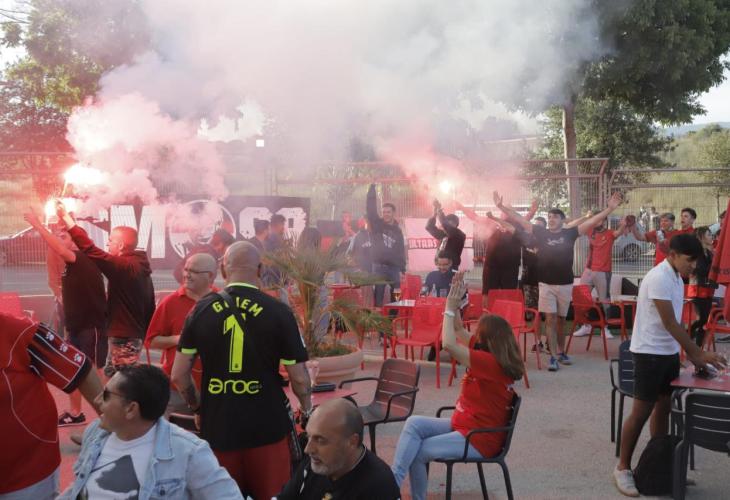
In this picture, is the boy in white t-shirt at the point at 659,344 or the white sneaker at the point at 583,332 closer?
the boy in white t-shirt at the point at 659,344

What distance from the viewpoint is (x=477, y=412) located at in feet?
14.6

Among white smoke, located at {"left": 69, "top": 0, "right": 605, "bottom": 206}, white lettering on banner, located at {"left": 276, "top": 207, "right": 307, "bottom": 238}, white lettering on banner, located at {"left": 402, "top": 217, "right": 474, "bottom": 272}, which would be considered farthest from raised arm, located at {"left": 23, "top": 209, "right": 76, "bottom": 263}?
white lettering on banner, located at {"left": 402, "top": 217, "right": 474, "bottom": 272}

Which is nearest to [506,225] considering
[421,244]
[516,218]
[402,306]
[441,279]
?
[516,218]

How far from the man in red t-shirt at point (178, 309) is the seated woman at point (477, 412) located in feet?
4.71

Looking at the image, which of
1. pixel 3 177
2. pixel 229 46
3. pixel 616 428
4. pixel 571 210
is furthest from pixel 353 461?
pixel 571 210

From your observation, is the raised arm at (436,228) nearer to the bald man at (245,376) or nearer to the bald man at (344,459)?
the bald man at (245,376)

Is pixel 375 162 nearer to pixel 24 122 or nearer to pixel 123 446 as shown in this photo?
pixel 123 446

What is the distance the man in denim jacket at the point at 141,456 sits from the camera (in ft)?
8.01

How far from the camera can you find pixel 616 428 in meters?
6.41

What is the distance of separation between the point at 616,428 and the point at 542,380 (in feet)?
6.40

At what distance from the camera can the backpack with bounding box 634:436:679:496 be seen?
494 centimetres

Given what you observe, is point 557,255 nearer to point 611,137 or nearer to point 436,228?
point 436,228

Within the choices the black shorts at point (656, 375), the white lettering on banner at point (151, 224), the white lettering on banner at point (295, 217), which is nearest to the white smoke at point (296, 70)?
the white lettering on banner at point (151, 224)

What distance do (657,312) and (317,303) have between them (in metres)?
3.29
